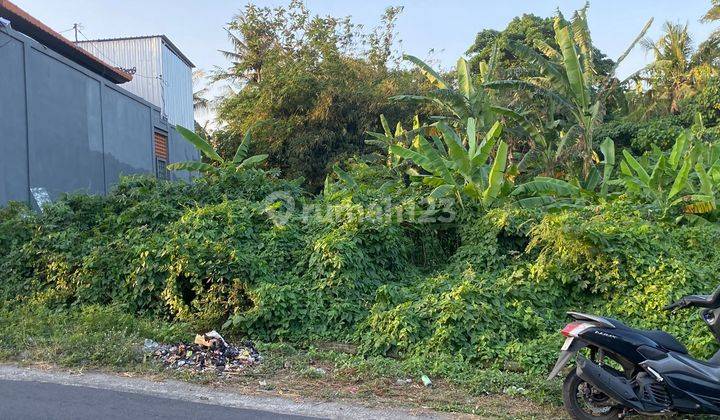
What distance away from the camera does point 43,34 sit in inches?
486

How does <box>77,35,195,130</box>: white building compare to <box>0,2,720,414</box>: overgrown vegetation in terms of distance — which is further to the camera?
<box>77,35,195,130</box>: white building

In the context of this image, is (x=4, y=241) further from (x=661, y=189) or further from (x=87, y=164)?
(x=661, y=189)

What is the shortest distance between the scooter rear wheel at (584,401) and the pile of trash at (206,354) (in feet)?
8.91

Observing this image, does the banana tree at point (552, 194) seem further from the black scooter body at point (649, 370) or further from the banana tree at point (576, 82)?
the black scooter body at point (649, 370)

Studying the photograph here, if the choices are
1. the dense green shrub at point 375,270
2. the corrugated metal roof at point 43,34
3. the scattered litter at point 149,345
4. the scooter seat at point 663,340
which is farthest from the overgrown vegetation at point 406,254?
the corrugated metal roof at point 43,34

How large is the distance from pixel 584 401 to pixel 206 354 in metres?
3.28

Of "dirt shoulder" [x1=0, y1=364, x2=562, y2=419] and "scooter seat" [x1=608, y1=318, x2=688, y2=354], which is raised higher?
"scooter seat" [x1=608, y1=318, x2=688, y2=354]

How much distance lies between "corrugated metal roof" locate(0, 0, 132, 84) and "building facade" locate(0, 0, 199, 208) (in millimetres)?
20

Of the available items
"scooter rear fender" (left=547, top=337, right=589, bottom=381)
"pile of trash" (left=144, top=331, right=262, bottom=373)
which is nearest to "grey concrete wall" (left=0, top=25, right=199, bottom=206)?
"pile of trash" (left=144, top=331, right=262, bottom=373)

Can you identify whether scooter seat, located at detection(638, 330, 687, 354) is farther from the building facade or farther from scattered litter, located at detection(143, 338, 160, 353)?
the building facade

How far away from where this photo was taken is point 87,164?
37.7 feet

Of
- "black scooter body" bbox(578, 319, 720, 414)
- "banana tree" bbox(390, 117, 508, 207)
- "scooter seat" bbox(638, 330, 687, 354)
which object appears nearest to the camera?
"black scooter body" bbox(578, 319, 720, 414)

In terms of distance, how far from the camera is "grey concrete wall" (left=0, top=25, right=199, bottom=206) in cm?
927

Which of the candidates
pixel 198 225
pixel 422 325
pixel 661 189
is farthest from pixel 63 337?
pixel 661 189
